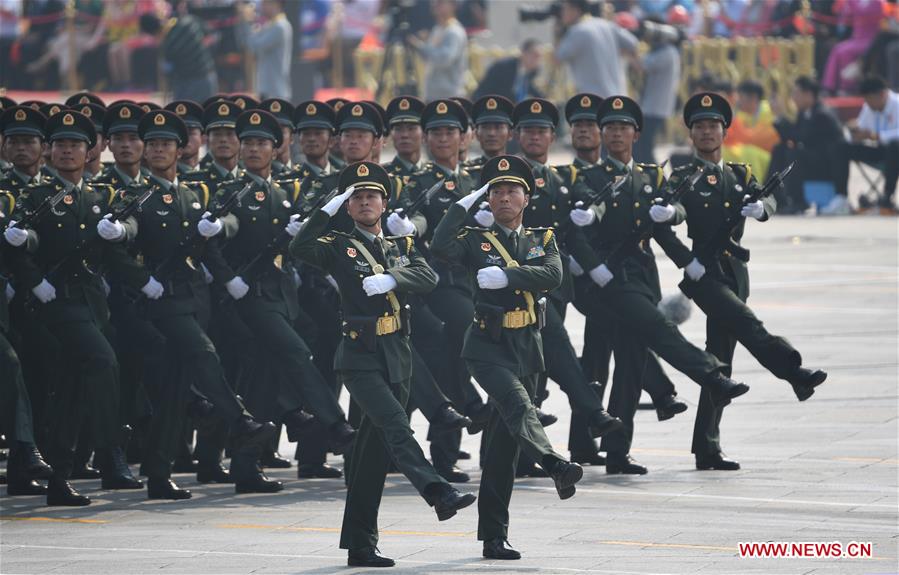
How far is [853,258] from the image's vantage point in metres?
21.5

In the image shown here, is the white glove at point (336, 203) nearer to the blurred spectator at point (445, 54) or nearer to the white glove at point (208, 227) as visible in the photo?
the white glove at point (208, 227)

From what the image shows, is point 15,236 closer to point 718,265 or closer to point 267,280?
point 267,280

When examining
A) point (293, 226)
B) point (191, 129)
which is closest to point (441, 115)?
point (293, 226)

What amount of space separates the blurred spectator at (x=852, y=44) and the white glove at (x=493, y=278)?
62.6 ft

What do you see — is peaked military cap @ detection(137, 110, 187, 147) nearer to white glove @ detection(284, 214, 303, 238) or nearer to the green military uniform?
white glove @ detection(284, 214, 303, 238)

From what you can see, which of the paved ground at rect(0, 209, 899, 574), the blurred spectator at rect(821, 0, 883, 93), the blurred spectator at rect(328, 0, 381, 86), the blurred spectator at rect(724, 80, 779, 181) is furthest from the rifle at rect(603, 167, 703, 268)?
the blurred spectator at rect(328, 0, 381, 86)

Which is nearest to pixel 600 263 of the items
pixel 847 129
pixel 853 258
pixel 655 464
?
pixel 655 464

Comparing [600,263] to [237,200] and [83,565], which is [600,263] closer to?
[237,200]

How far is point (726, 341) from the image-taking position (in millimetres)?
13000

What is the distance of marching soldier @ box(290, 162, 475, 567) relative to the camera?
10.0 m

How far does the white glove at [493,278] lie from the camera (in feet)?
34.1

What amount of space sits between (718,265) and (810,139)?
1189cm

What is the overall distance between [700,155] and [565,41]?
10045 mm

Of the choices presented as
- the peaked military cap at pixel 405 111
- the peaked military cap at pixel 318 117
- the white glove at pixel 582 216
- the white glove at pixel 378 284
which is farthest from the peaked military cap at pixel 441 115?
the white glove at pixel 378 284
